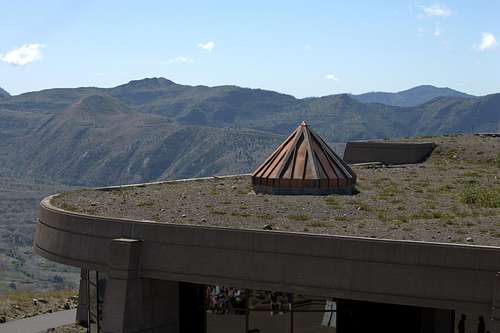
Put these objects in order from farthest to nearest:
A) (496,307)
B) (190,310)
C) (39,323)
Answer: (39,323) → (190,310) → (496,307)

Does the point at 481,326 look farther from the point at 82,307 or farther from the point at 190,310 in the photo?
the point at 82,307

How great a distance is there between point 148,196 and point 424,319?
17.4m

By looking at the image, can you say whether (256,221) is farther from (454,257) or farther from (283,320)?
(454,257)

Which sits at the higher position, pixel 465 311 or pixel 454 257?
pixel 454 257

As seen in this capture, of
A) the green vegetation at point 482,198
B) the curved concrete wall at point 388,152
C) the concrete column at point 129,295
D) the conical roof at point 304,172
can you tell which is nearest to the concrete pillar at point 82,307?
the conical roof at point 304,172

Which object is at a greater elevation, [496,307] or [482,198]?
[482,198]

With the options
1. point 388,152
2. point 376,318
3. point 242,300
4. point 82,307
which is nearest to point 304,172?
point 242,300

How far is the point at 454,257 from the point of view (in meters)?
22.2

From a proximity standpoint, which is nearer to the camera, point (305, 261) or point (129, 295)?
point (305, 261)

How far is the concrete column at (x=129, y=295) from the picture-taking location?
26828 mm

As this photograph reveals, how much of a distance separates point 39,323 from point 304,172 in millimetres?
15542

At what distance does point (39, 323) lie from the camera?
132 feet

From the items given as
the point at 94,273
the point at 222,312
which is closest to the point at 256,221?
the point at 222,312

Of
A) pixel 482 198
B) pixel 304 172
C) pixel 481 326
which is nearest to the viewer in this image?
pixel 481 326
